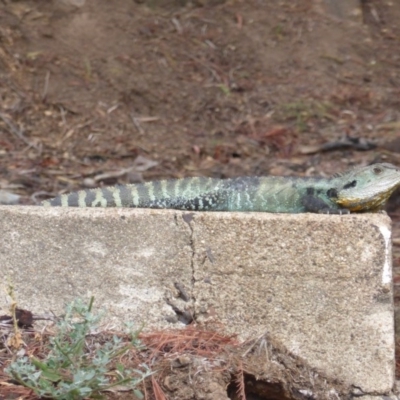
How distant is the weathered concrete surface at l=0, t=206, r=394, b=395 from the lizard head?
1066mm

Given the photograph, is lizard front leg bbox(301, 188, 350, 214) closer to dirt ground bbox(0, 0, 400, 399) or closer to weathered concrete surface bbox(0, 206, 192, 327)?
weathered concrete surface bbox(0, 206, 192, 327)

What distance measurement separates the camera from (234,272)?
4043 millimetres

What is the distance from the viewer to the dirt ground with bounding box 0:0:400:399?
27.5 feet

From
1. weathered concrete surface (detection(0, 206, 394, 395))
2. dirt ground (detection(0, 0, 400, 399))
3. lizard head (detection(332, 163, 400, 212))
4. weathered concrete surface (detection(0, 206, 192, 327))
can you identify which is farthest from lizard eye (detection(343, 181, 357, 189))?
dirt ground (detection(0, 0, 400, 399))

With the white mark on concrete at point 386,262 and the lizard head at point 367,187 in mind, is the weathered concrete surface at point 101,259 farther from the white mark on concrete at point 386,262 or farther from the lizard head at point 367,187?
the lizard head at point 367,187

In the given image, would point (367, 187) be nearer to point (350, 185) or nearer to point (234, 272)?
point (350, 185)

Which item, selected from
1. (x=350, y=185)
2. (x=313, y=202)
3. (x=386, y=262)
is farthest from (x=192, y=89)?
(x=386, y=262)

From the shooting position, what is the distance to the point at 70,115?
29.1ft

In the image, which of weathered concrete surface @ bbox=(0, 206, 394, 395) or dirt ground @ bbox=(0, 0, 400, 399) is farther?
dirt ground @ bbox=(0, 0, 400, 399)

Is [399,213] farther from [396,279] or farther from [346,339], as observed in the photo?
[346,339]

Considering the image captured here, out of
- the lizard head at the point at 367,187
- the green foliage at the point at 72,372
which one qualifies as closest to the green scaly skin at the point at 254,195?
the lizard head at the point at 367,187

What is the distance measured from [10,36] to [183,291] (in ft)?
19.5

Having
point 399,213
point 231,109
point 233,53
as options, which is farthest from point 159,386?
point 233,53

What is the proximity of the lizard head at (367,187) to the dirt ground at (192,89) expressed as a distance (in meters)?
2.92
